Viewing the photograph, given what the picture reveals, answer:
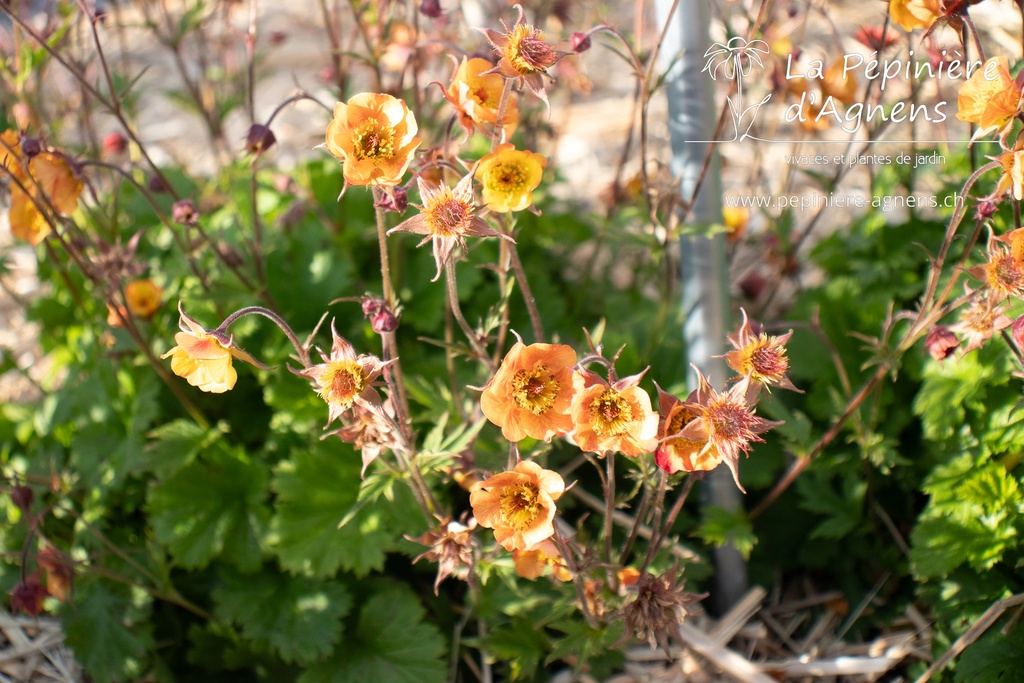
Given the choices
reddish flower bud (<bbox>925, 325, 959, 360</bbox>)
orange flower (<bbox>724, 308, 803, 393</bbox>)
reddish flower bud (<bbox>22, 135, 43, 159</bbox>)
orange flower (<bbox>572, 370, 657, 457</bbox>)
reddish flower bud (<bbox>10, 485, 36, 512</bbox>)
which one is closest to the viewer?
orange flower (<bbox>572, 370, 657, 457</bbox>)

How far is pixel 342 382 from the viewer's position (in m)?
1.43

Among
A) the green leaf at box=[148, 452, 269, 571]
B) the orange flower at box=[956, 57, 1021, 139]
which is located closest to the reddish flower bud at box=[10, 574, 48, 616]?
the green leaf at box=[148, 452, 269, 571]

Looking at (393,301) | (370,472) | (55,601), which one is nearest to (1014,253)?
(393,301)

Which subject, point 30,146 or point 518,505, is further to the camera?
point 30,146

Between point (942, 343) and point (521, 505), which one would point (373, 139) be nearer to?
point (521, 505)

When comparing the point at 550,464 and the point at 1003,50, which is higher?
the point at 1003,50

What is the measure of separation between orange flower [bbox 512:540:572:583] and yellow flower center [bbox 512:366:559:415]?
0.36 metres

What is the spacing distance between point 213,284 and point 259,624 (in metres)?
0.97

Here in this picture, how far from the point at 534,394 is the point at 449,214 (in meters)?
0.34

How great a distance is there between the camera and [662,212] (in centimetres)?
226

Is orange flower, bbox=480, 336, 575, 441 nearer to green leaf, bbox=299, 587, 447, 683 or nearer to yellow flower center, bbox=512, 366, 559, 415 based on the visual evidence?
yellow flower center, bbox=512, 366, 559, 415

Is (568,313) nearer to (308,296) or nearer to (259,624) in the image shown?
(308,296)

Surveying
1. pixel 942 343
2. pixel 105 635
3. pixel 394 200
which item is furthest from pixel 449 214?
pixel 105 635

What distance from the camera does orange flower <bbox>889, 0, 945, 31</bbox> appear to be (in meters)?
1.61
